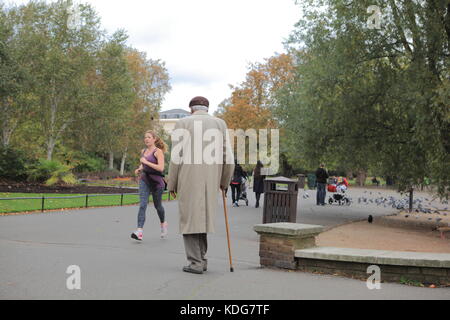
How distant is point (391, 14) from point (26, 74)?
923 inches

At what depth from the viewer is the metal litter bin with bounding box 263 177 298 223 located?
11.5m

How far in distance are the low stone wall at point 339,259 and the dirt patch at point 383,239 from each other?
3342 mm

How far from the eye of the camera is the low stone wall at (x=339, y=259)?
6.18m

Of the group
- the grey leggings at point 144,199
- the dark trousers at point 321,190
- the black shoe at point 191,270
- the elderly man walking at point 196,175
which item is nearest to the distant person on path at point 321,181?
the dark trousers at point 321,190

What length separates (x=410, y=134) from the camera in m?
15.1

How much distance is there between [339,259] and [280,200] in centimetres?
501

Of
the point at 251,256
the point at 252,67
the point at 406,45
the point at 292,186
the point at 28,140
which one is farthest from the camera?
the point at 252,67

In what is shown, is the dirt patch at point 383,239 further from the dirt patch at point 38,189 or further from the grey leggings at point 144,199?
the dirt patch at point 38,189

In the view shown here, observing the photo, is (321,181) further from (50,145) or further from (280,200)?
(50,145)

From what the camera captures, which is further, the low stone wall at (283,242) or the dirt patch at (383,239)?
the dirt patch at (383,239)

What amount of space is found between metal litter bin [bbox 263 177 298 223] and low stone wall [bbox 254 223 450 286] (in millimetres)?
4169

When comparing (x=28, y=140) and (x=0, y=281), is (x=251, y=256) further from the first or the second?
(x=28, y=140)

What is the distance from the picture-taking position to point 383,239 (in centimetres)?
1218
